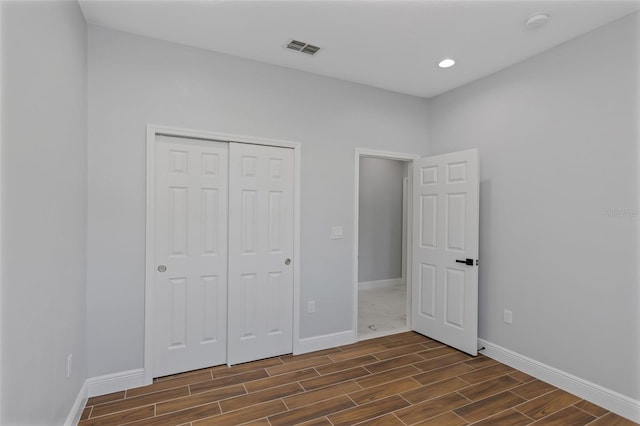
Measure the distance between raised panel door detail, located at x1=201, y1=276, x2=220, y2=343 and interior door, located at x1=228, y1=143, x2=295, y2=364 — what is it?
5.1 inches

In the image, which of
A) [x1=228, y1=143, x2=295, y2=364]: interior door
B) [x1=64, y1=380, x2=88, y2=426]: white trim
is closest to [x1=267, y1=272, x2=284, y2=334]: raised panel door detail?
[x1=228, y1=143, x2=295, y2=364]: interior door

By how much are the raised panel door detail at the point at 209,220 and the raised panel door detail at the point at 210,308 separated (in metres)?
0.26

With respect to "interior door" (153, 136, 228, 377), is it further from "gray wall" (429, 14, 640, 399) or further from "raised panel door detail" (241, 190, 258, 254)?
"gray wall" (429, 14, 640, 399)

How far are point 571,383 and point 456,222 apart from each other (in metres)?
1.58

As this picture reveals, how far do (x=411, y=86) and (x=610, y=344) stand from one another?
2893 millimetres

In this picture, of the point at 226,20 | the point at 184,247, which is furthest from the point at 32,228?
the point at 226,20

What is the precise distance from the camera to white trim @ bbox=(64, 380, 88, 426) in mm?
2076

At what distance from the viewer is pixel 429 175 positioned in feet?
12.2

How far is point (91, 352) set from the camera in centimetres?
250

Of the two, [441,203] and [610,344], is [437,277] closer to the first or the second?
[441,203]

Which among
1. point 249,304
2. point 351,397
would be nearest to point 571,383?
point 351,397

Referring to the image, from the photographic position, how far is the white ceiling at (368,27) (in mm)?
2268

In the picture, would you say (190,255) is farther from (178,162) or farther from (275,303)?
(275,303)

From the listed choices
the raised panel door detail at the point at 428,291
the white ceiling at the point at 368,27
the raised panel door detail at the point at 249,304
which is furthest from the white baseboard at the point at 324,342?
the white ceiling at the point at 368,27
